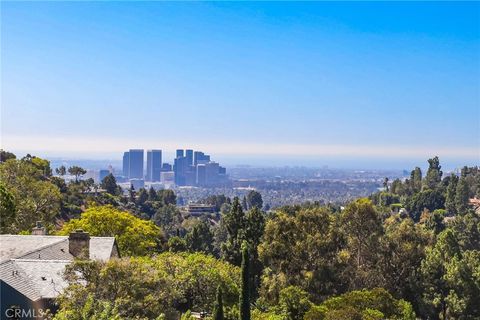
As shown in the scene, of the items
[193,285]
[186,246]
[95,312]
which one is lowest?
[186,246]

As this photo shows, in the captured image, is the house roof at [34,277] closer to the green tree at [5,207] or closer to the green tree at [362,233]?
the green tree at [5,207]

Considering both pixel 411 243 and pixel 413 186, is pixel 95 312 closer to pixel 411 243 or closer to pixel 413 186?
pixel 411 243

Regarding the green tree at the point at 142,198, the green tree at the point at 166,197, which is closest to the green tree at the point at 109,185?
the green tree at the point at 142,198

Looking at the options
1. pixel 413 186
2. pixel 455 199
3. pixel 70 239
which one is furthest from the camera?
pixel 413 186

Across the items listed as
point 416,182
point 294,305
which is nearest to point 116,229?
point 294,305

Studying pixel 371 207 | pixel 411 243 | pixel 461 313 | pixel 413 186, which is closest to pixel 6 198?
pixel 371 207

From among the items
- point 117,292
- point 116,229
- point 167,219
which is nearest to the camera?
point 117,292

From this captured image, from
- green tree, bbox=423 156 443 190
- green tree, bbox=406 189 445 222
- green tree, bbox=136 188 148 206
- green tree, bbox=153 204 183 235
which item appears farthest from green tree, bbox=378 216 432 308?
green tree, bbox=136 188 148 206

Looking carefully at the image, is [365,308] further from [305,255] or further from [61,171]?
[61,171]
